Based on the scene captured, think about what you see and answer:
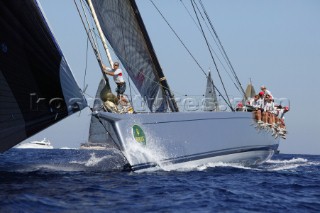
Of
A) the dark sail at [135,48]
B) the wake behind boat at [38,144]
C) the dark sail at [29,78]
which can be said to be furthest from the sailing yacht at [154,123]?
the wake behind boat at [38,144]

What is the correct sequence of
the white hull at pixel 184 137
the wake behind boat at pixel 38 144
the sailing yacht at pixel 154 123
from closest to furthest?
1. the white hull at pixel 184 137
2. the sailing yacht at pixel 154 123
3. the wake behind boat at pixel 38 144

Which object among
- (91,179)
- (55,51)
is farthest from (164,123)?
(55,51)

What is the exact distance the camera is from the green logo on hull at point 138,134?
36.4ft

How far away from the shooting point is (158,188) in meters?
8.91

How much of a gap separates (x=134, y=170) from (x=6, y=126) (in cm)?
287

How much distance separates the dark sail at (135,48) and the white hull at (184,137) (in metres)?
1.62

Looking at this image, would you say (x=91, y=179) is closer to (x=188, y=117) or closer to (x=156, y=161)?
(x=156, y=161)

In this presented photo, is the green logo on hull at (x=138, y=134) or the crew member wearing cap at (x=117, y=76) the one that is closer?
the green logo on hull at (x=138, y=134)

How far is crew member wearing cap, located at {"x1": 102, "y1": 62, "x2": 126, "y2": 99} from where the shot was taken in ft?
38.4

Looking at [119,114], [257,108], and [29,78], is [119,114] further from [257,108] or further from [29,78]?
[257,108]

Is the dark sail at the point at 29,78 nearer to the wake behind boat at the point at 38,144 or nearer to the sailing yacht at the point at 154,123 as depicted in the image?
the sailing yacht at the point at 154,123

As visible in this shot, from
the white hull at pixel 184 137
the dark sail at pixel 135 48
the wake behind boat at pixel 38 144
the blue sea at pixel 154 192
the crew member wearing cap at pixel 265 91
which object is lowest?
the wake behind boat at pixel 38 144

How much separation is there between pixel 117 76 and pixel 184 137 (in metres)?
2.19

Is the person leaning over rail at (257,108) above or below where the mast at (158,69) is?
below
